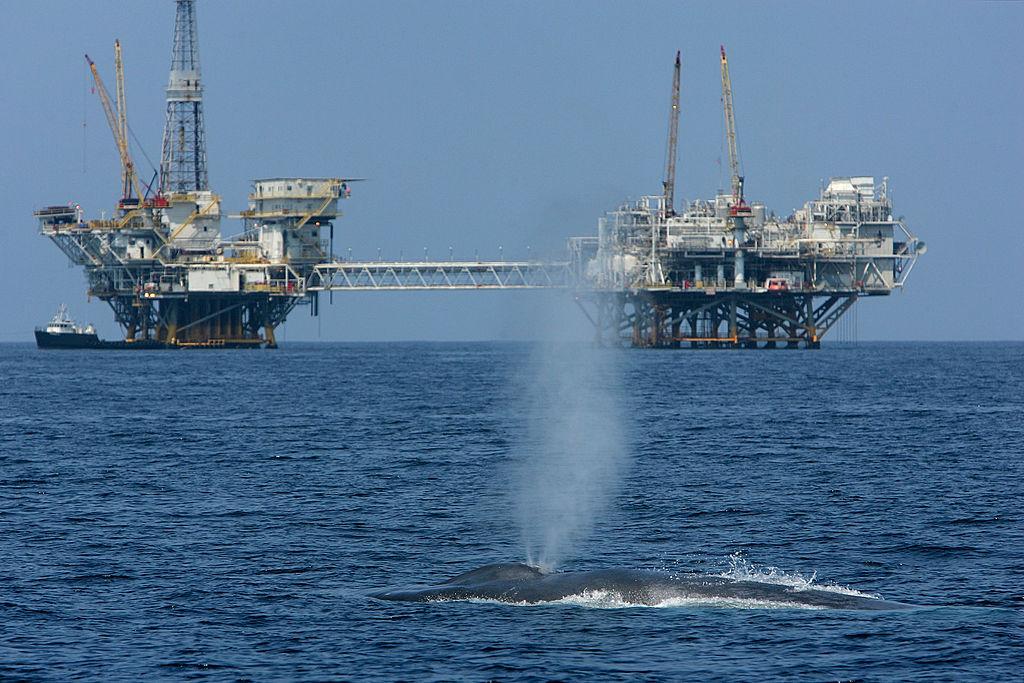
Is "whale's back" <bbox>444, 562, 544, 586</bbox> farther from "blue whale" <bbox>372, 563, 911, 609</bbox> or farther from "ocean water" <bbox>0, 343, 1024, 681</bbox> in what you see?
"ocean water" <bbox>0, 343, 1024, 681</bbox>

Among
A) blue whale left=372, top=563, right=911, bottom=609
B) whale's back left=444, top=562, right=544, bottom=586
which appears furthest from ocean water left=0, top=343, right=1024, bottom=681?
whale's back left=444, top=562, right=544, bottom=586

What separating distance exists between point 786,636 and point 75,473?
132 ft

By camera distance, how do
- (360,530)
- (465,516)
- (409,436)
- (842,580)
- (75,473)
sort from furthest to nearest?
(409,436), (75,473), (465,516), (360,530), (842,580)

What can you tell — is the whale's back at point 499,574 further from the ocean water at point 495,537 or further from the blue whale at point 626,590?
the ocean water at point 495,537

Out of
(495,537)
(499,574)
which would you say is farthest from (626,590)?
(495,537)

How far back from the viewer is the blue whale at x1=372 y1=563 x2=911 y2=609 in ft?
115

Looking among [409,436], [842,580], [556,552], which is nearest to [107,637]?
[556,552]

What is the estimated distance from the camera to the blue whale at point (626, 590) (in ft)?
115

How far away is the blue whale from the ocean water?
15.8 inches

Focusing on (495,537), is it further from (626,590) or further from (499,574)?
(626,590)

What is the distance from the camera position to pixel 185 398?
118000 mm

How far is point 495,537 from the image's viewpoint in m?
46.6

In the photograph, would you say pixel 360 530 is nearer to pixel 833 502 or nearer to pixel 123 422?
pixel 833 502

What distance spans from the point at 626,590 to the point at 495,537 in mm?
11697
